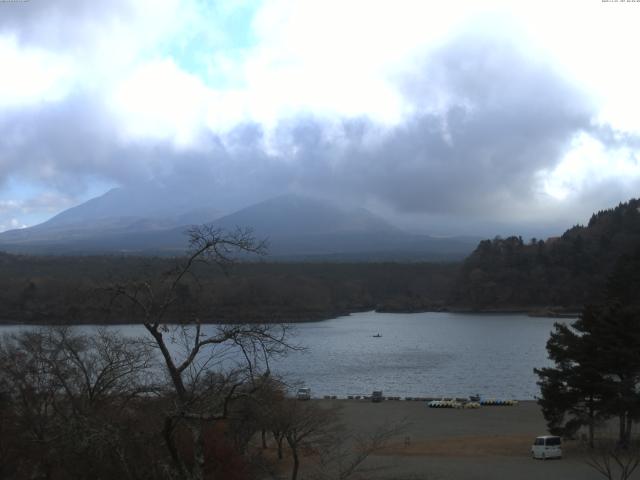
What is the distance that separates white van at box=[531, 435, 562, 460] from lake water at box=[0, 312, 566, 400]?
5201 mm

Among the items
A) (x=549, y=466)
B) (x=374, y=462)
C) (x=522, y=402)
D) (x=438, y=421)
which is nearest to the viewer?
(x=549, y=466)

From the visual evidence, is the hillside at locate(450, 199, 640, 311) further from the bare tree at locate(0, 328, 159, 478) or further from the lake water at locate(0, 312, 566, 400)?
the bare tree at locate(0, 328, 159, 478)

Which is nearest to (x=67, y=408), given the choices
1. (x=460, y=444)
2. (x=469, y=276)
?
(x=460, y=444)

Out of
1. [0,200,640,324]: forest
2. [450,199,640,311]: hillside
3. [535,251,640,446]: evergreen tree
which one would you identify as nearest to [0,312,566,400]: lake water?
[535,251,640,446]: evergreen tree

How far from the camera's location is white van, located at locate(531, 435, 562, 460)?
13.5 m

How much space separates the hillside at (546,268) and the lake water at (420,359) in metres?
12.9

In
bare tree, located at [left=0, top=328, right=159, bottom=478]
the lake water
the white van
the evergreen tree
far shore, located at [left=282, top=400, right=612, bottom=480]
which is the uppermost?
bare tree, located at [left=0, top=328, right=159, bottom=478]

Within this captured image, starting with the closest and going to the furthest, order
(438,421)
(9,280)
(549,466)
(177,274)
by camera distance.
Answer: (177,274), (549,466), (438,421), (9,280)

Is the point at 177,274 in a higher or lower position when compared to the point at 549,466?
higher

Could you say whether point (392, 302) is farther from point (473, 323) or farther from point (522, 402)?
point (522, 402)

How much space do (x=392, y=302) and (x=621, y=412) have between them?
2607 inches

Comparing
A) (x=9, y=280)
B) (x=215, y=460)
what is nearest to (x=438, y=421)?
(x=215, y=460)

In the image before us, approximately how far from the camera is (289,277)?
66562 mm

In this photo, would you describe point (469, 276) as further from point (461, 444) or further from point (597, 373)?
point (597, 373)
